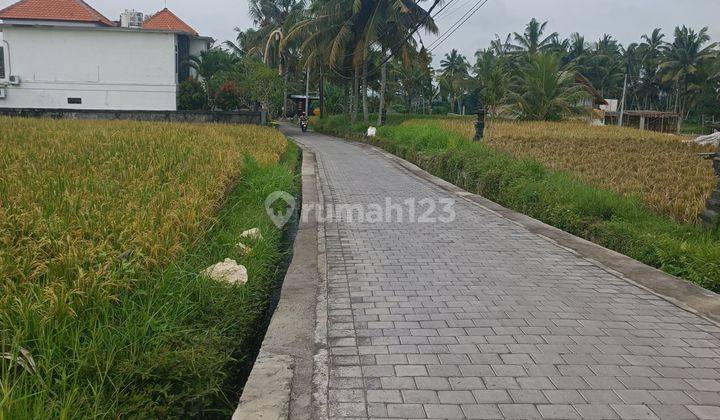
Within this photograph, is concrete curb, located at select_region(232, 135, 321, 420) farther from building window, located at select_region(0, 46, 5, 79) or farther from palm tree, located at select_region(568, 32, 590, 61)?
palm tree, located at select_region(568, 32, 590, 61)

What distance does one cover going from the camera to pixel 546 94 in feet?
88.6

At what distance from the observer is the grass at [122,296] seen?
8.77 ft

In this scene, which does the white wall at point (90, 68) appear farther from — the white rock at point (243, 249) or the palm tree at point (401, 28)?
the white rock at point (243, 249)

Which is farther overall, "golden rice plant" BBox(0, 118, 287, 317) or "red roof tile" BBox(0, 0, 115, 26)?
"red roof tile" BBox(0, 0, 115, 26)

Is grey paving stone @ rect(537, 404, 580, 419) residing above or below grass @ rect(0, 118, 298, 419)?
below

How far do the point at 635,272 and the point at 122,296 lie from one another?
169 inches

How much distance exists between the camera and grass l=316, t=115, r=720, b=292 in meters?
5.07

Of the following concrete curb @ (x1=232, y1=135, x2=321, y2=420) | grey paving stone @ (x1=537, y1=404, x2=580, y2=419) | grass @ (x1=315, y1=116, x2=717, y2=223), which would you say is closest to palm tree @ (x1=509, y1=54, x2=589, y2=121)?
grass @ (x1=315, y1=116, x2=717, y2=223)

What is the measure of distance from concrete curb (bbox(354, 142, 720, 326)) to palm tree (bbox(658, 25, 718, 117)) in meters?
43.4

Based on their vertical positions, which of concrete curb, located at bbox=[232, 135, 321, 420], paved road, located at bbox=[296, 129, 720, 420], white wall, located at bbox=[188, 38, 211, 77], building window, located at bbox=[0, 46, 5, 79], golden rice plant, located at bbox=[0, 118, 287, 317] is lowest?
concrete curb, located at bbox=[232, 135, 321, 420]

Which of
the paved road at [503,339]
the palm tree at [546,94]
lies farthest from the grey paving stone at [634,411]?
the palm tree at [546,94]

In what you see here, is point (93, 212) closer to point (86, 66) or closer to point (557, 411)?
point (557, 411)

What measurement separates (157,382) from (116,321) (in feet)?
1.67

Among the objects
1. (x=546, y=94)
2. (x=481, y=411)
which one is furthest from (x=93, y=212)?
(x=546, y=94)
